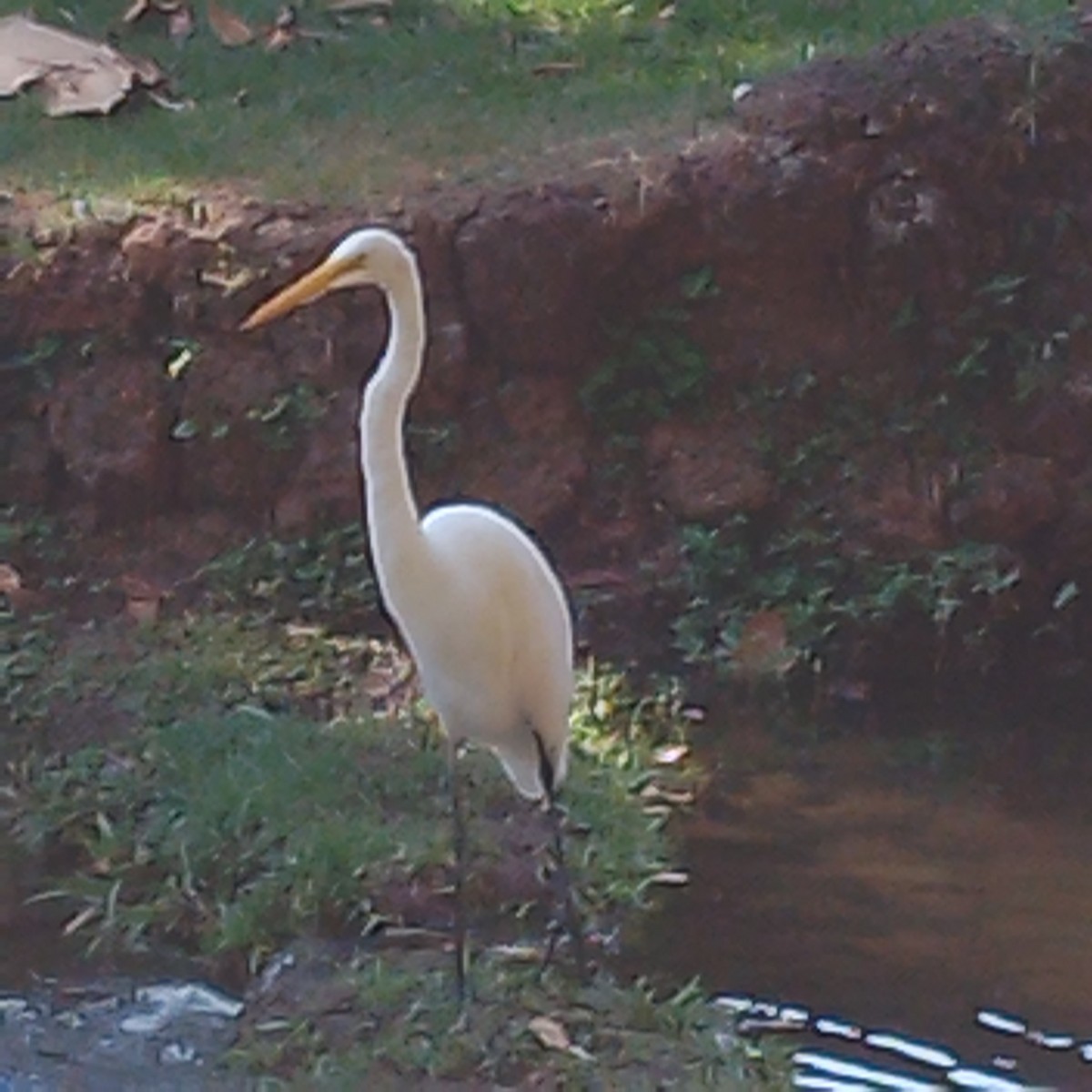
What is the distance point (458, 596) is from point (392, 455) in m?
0.32

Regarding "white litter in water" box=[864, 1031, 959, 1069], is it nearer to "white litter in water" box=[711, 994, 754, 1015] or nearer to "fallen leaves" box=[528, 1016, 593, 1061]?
"white litter in water" box=[711, 994, 754, 1015]

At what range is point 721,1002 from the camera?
17.5 feet

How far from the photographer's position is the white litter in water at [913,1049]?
201 inches

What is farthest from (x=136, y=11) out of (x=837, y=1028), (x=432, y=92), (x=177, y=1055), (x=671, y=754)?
(x=837, y=1028)

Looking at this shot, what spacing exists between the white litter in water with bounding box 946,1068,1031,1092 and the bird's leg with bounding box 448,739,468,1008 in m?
0.95

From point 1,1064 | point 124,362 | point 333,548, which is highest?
point 124,362

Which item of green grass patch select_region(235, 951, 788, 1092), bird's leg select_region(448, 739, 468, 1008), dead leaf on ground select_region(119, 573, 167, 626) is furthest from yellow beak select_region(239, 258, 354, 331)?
dead leaf on ground select_region(119, 573, 167, 626)

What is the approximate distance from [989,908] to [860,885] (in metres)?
0.30

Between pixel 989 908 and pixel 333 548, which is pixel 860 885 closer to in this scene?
pixel 989 908

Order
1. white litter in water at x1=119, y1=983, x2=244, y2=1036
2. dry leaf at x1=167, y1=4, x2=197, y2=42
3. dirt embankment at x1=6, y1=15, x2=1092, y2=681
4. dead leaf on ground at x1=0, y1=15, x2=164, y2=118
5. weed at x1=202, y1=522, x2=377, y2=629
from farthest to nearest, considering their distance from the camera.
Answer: dry leaf at x1=167, y1=4, x2=197, y2=42
dead leaf on ground at x1=0, y1=15, x2=164, y2=118
dirt embankment at x1=6, y1=15, x2=1092, y2=681
weed at x1=202, y1=522, x2=377, y2=629
white litter in water at x1=119, y1=983, x2=244, y2=1036

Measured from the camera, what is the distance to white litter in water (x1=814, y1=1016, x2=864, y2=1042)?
521 cm

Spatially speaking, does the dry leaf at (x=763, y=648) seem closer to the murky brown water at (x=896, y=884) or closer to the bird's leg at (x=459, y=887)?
the murky brown water at (x=896, y=884)

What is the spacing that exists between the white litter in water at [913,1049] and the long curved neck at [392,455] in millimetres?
1314

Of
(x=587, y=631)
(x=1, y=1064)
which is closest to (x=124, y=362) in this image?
(x=587, y=631)
